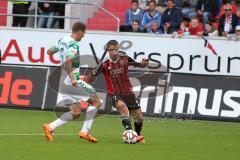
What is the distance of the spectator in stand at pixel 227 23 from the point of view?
2477 centimetres

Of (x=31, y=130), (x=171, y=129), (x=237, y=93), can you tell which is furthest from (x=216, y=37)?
(x=31, y=130)

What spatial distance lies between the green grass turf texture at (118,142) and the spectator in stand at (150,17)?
494 cm

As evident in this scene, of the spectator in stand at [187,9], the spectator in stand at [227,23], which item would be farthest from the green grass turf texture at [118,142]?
the spectator in stand at [187,9]

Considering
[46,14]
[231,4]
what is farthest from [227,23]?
[46,14]

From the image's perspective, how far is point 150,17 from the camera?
1021 inches

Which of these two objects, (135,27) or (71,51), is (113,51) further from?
(135,27)

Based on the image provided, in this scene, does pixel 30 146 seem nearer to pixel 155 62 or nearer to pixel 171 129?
pixel 171 129

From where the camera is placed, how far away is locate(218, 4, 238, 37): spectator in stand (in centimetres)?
2477

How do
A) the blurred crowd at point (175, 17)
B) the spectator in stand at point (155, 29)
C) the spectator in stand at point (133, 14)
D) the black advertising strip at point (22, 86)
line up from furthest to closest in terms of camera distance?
1. the spectator in stand at point (133, 14)
2. the spectator in stand at point (155, 29)
3. the blurred crowd at point (175, 17)
4. the black advertising strip at point (22, 86)

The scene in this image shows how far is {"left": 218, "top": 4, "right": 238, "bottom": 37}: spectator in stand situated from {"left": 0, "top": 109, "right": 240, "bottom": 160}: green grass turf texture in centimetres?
444

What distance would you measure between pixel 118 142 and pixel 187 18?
35.8 ft

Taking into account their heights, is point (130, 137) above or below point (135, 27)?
below

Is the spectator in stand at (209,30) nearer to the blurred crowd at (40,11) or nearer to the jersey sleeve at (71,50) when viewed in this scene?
the blurred crowd at (40,11)

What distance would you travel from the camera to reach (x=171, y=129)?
1911 centimetres
